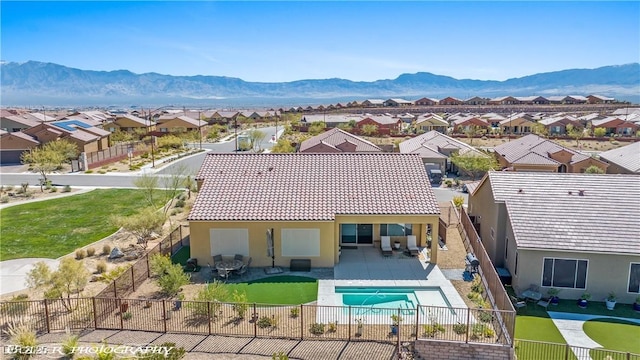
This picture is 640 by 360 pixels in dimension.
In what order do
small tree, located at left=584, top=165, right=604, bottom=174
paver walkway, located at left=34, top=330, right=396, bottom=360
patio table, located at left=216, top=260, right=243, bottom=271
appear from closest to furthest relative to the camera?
paver walkway, located at left=34, top=330, right=396, bottom=360 < patio table, located at left=216, top=260, right=243, bottom=271 < small tree, located at left=584, top=165, right=604, bottom=174

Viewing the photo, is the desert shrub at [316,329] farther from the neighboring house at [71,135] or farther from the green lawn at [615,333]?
the neighboring house at [71,135]

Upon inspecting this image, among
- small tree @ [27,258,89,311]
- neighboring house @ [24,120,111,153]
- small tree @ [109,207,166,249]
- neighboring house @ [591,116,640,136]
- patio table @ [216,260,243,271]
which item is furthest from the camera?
neighboring house @ [591,116,640,136]

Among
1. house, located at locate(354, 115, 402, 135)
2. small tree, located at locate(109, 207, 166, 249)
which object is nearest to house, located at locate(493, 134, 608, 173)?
small tree, located at locate(109, 207, 166, 249)

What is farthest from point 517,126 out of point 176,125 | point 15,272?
point 15,272

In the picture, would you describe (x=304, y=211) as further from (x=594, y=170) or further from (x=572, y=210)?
(x=594, y=170)

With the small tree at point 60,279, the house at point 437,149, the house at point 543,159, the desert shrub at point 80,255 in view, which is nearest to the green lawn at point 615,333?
the small tree at point 60,279

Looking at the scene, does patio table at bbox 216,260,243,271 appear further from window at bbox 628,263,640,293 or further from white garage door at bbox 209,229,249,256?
window at bbox 628,263,640,293
